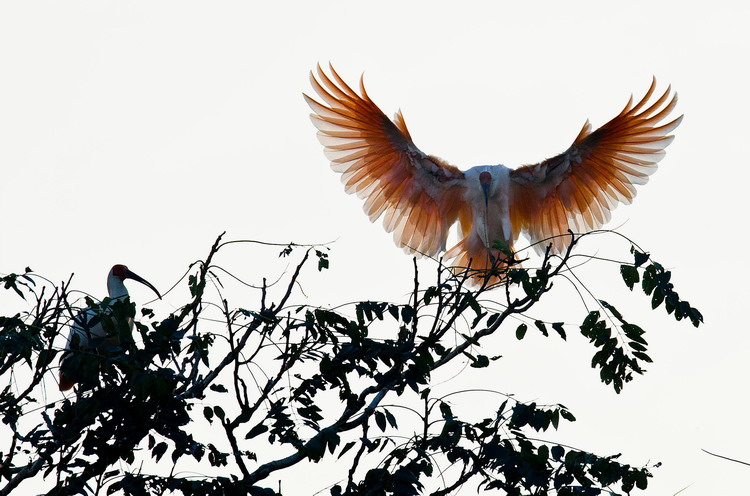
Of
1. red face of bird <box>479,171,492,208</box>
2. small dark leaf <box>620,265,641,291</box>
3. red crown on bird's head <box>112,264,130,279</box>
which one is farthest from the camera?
red face of bird <box>479,171,492,208</box>

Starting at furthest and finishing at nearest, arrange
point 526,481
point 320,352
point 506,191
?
point 506,191, point 320,352, point 526,481

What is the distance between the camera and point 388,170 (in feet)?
28.3

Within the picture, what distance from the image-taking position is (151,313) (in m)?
3.99

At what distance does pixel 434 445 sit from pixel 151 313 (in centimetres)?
123

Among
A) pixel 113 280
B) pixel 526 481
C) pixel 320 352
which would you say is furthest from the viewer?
pixel 113 280

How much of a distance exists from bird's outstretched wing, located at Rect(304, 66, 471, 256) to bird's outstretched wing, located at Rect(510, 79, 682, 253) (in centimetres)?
58

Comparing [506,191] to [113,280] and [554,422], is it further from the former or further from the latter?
[554,422]

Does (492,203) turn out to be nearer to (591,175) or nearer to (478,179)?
(478,179)

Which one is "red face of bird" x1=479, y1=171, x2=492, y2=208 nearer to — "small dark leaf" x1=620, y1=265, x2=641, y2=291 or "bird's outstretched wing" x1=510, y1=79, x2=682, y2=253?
"bird's outstretched wing" x1=510, y1=79, x2=682, y2=253

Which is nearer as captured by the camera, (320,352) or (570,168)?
(320,352)

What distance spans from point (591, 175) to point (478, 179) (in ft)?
3.12

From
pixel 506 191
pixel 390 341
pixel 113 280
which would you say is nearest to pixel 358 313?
pixel 390 341

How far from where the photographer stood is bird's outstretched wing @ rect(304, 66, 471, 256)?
27.4 feet

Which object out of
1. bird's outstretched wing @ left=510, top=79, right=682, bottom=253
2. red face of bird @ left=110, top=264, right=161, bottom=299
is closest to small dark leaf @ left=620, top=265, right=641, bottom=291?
red face of bird @ left=110, top=264, right=161, bottom=299
